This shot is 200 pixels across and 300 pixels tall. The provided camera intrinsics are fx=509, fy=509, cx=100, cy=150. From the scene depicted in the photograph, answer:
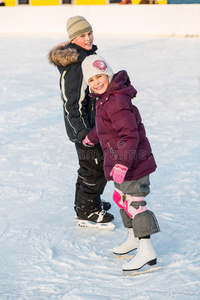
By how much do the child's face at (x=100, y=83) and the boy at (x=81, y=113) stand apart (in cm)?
42

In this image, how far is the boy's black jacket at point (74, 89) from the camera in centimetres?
313

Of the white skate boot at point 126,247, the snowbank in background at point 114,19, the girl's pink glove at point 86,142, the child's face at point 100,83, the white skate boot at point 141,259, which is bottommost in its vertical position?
the snowbank in background at point 114,19

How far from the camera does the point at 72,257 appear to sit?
2.97 metres

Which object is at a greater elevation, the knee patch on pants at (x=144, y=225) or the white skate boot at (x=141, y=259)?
the knee patch on pants at (x=144, y=225)

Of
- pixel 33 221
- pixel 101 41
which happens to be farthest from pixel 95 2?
pixel 33 221

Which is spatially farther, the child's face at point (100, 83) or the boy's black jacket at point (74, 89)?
the boy's black jacket at point (74, 89)

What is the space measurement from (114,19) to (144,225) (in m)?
13.6

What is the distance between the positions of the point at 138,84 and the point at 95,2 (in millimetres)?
13626

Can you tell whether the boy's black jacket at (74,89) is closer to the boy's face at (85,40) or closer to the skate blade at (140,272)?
the boy's face at (85,40)

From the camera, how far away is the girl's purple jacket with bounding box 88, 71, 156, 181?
8.38 feet

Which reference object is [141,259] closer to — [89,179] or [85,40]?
[89,179]

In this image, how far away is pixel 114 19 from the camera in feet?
51.2

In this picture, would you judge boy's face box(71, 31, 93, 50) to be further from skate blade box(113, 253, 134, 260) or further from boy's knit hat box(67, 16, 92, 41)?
skate blade box(113, 253, 134, 260)

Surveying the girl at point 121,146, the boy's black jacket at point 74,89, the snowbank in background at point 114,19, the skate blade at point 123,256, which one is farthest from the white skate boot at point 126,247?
the snowbank in background at point 114,19
